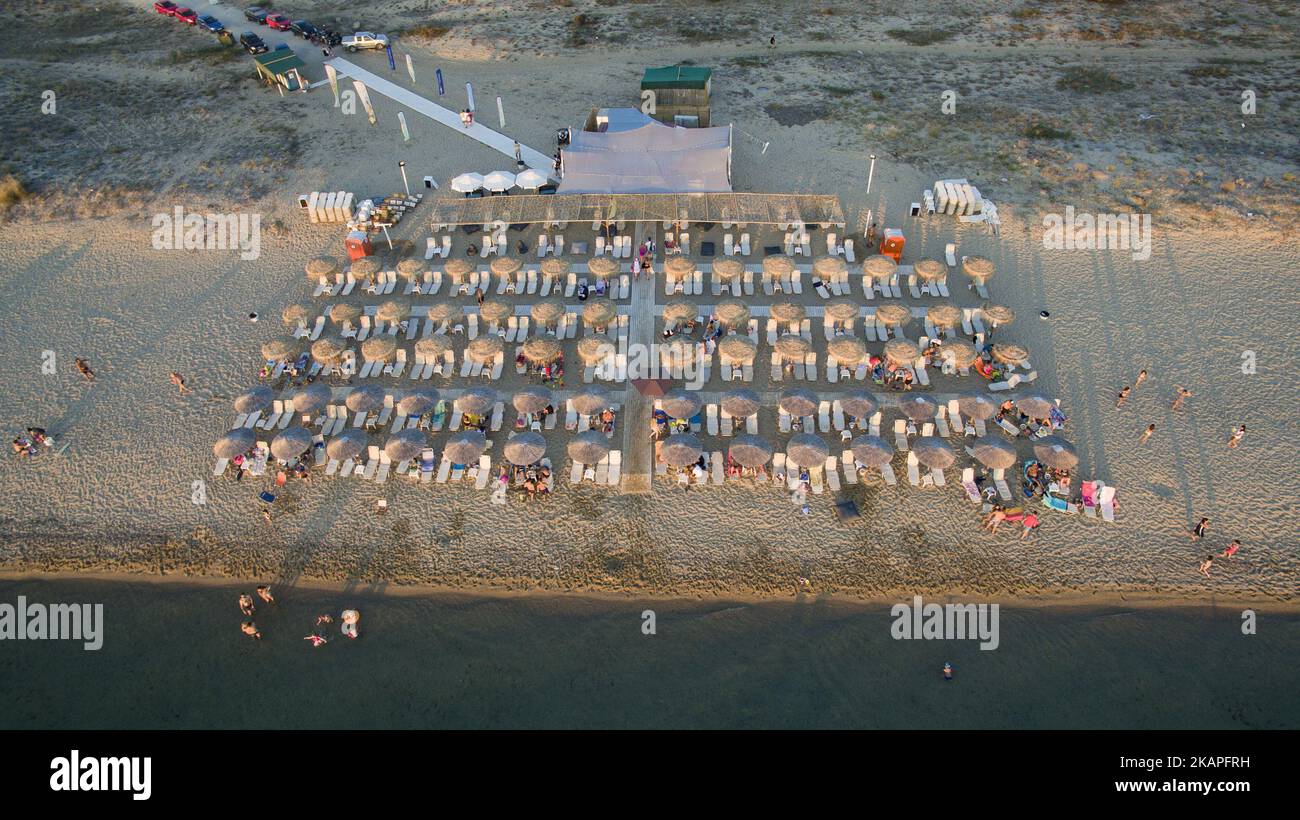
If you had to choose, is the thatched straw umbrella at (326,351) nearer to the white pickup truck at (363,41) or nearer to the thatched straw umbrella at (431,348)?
the thatched straw umbrella at (431,348)

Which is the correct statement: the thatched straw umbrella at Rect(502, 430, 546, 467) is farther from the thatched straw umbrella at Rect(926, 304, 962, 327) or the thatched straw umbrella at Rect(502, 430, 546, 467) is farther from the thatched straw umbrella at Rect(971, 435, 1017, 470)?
the thatched straw umbrella at Rect(926, 304, 962, 327)

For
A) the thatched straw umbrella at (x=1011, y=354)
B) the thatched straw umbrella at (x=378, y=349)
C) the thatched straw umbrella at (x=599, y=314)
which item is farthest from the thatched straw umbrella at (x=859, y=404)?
→ the thatched straw umbrella at (x=378, y=349)

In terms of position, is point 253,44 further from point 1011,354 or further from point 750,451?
point 1011,354

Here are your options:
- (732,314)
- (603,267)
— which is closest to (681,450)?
(732,314)

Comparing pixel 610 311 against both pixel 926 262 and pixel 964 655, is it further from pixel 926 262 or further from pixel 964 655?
pixel 964 655
